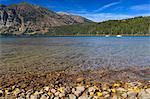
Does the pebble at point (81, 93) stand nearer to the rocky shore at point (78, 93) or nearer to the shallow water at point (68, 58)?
the rocky shore at point (78, 93)

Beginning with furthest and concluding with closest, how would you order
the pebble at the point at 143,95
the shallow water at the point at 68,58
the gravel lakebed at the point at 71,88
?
the shallow water at the point at 68,58
the gravel lakebed at the point at 71,88
the pebble at the point at 143,95

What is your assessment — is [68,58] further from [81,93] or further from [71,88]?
[81,93]

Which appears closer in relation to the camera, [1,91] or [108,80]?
[1,91]

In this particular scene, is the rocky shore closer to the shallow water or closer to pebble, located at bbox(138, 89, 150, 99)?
pebble, located at bbox(138, 89, 150, 99)

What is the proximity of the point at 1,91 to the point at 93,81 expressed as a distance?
7.16 meters

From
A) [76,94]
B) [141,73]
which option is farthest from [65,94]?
[141,73]

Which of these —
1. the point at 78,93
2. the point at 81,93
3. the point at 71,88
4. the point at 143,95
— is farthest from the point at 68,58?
the point at 143,95

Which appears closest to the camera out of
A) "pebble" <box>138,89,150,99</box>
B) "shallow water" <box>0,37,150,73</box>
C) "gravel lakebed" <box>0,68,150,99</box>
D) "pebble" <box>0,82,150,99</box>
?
"pebble" <box>138,89,150,99</box>

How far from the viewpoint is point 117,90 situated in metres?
15.0

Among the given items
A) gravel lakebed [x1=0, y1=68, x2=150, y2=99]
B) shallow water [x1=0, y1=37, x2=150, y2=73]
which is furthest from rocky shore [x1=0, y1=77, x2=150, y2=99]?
shallow water [x1=0, y1=37, x2=150, y2=73]

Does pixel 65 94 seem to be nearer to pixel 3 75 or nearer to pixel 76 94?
pixel 76 94

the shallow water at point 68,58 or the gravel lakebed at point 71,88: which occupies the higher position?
the gravel lakebed at point 71,88

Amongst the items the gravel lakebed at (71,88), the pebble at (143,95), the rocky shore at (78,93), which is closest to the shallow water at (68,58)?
the gravel lakebed at (71,88)

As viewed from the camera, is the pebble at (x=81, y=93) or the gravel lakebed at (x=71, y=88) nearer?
the pebble at (x=81, y=93)
